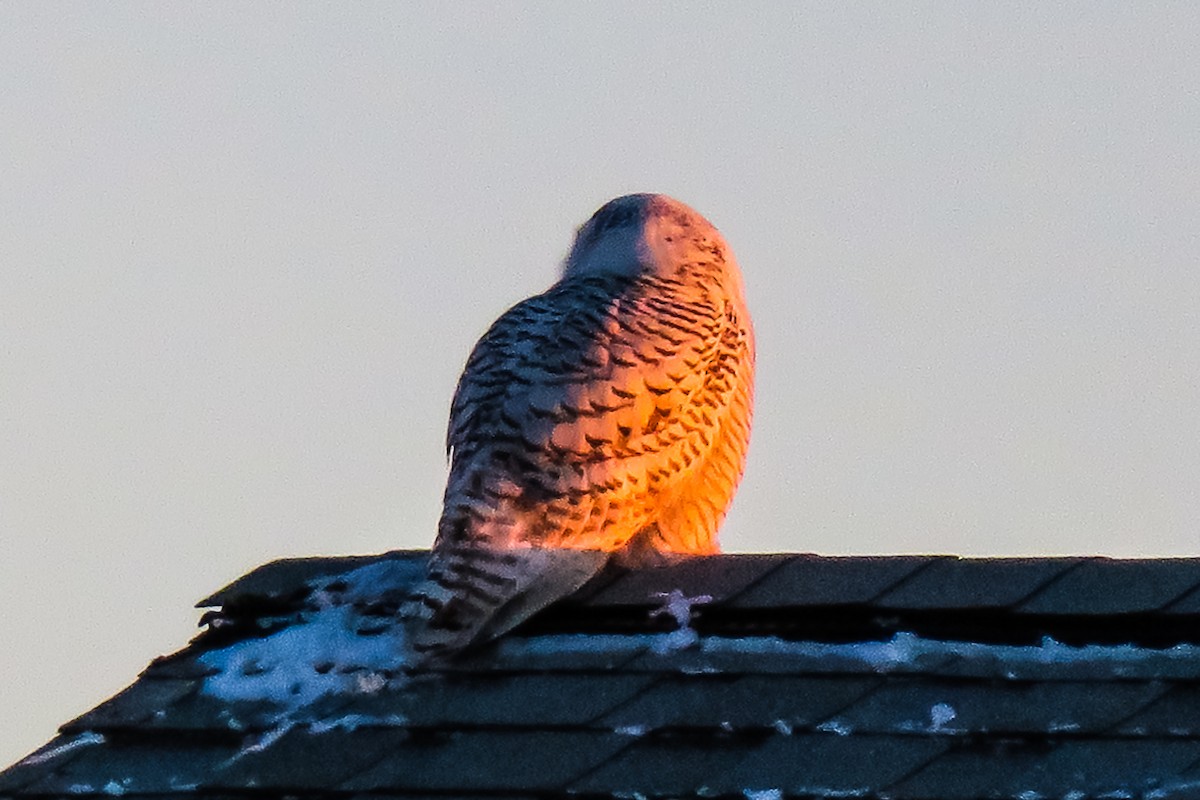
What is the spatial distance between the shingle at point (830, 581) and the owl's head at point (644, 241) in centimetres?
236

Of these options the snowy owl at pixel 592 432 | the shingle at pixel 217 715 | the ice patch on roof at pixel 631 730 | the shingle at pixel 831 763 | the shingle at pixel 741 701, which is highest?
the snowy owl at pixel 592 432

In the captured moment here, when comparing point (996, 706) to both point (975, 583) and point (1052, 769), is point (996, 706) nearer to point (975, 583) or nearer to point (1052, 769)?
point (1052, 769)

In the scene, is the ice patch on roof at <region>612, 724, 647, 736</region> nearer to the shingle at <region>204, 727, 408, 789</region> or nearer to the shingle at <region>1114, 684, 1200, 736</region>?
the shingle at <region>204, 727, 408, 789</region>

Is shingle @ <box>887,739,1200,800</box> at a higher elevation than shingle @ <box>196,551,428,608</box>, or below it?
below

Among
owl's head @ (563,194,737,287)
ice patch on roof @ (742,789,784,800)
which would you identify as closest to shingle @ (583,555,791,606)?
ice patch on roof @ (742,789,784,800)

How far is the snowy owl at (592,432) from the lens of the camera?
5297mm

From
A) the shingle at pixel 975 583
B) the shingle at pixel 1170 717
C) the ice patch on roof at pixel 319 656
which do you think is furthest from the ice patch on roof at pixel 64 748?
the shingle at pixel 1170 717

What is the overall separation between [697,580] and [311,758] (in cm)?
86

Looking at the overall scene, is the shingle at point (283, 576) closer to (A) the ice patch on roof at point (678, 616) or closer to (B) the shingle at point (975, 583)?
(A) the ice patch on roof at point (678, 616)

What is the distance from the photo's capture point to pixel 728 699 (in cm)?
446

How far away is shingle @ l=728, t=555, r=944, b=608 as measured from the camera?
472 centimetres

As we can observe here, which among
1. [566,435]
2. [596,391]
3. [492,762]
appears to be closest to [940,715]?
[492,762]

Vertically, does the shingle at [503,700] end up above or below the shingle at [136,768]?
above

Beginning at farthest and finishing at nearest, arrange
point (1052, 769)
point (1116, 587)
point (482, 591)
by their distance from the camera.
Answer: point (482, 591) → point (1116, 587) → point (1052, 769)
